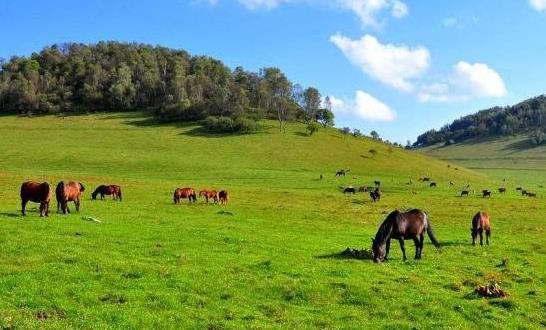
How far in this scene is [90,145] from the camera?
10475 centimetres

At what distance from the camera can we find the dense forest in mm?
142375

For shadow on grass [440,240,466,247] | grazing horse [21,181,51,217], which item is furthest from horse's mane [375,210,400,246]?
grazing horse [21,181,51,217]

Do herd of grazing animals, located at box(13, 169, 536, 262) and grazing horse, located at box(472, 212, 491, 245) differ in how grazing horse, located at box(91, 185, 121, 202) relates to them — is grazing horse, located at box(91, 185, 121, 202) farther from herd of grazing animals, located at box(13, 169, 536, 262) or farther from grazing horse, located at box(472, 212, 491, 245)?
grazing horse, located at box(472, 212, 491, 245)

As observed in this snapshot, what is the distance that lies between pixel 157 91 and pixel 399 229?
509 ft

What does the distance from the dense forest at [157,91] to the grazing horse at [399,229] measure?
105 metres

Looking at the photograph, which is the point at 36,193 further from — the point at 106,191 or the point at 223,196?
the point at 223,196

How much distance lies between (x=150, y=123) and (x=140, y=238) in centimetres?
11592

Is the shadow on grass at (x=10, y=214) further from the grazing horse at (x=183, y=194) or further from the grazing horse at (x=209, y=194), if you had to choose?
the grazing horse at (x=209, y=194)

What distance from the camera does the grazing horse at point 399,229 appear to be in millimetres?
21172

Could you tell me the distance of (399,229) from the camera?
2153cm

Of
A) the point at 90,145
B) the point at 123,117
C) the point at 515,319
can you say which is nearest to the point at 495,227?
the point at 515,319

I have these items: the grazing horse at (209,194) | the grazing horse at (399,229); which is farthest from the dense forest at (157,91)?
the grazing horse at (399,229)

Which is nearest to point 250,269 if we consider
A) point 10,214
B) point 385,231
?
point 385,231

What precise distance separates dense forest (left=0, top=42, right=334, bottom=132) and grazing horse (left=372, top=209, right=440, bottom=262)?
→ 105m
